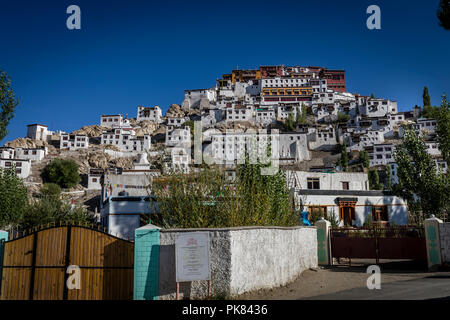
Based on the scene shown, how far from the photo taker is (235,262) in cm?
829

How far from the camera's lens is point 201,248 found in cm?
792

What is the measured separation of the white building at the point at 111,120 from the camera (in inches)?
3776

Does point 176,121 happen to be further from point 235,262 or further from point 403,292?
point 403,292

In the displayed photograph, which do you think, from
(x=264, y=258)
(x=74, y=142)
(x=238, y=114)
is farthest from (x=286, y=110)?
(x=264, y=258)

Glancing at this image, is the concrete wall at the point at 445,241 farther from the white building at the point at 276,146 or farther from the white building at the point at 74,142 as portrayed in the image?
the white building at the point at 74,142

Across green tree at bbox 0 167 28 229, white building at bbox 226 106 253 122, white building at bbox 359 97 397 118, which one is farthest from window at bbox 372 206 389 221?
white building at bbox 359 97 397 118

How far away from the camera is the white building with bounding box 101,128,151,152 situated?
3326 inches

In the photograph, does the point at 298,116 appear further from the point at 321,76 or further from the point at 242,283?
the point at 242,283

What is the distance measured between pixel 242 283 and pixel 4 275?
6.27 meters

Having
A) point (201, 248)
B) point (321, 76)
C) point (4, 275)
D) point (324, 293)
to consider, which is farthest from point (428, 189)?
point (321, 76)

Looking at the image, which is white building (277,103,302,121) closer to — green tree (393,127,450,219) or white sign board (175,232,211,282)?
green tree (393,127,450,219)

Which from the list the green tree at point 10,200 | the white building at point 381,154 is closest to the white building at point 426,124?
the white building at point 381,154

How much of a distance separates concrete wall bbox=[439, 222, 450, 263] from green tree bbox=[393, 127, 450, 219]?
6.79 metres

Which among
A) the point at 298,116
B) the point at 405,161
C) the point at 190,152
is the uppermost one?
the point at 298,116
